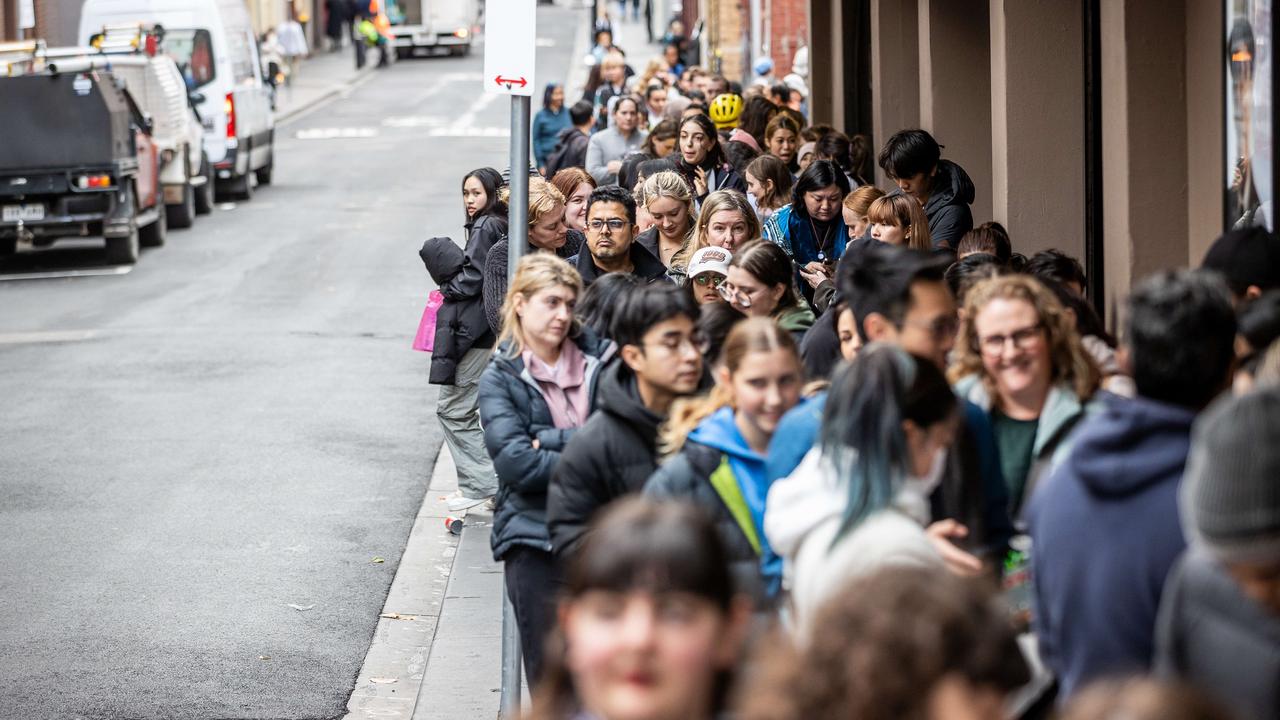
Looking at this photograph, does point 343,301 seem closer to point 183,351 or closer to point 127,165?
point 183,351

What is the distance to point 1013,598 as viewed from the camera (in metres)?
4.56

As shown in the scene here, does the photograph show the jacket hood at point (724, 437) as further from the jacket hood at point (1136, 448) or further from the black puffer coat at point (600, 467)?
the jacket hood at point (1136, 448)

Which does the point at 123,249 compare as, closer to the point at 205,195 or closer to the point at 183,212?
the point at 183,212

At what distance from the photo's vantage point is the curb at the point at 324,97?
47.7 metres

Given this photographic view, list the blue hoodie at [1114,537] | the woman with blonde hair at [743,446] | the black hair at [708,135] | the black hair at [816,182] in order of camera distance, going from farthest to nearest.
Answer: the black hair at [708,135]
the black hair at [816,182]
the woman with blonde hair at [743,446]
the blue hoodie at [1114,537]

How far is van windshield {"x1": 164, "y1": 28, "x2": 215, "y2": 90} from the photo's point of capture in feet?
95.1

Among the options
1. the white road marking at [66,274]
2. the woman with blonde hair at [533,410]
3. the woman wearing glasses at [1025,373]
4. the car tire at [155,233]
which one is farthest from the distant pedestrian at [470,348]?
the car tire at [155,233]

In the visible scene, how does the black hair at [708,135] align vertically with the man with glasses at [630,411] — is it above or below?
above

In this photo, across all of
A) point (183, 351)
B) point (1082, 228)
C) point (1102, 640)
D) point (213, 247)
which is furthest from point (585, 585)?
point (213, 247)

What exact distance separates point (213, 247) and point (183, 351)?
8127 mm

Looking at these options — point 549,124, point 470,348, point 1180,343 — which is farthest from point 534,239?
point 549,124

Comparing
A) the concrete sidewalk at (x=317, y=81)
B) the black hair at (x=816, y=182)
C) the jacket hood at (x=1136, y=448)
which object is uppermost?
the concrete sidewalk at (x=317, y=81)

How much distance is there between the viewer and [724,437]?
484 cm

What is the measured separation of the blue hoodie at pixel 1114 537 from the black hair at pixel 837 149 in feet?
28.7
